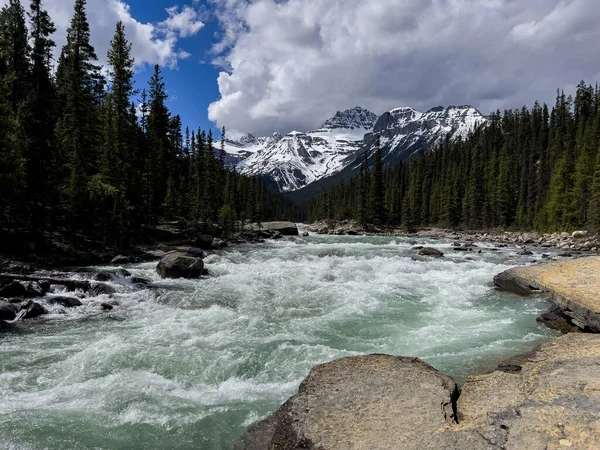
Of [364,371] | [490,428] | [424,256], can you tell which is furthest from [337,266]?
[490,428]

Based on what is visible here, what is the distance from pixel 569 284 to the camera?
41.7 feet


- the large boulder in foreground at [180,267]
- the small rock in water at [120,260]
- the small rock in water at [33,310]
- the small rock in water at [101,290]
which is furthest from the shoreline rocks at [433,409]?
the small rock in water at [120,260]

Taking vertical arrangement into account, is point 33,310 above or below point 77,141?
below

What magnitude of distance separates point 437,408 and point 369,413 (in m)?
0.95

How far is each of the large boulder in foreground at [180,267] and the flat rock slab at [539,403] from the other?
655 inches

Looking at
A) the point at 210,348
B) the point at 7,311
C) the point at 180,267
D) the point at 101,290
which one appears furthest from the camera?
the point at 180,267

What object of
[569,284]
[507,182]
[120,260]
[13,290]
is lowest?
[120,260]

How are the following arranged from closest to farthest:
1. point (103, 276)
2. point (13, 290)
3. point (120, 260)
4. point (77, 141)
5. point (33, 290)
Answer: point (13, 290), point (33, 290), point (103, 276), point (120, 260), point (77, 141)

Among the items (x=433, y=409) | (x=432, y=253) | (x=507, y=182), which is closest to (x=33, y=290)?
(x=433, y=409)

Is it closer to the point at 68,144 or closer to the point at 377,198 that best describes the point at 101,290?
the point at 68,144

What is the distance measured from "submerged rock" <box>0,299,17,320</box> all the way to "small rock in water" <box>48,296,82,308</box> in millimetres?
1411

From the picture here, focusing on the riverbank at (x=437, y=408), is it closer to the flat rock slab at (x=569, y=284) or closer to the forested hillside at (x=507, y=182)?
the flat rock slab at (x=569, y=284)

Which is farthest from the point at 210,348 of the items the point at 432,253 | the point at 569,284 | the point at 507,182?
the point at 507,182

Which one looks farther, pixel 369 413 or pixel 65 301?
pixel 65 301
